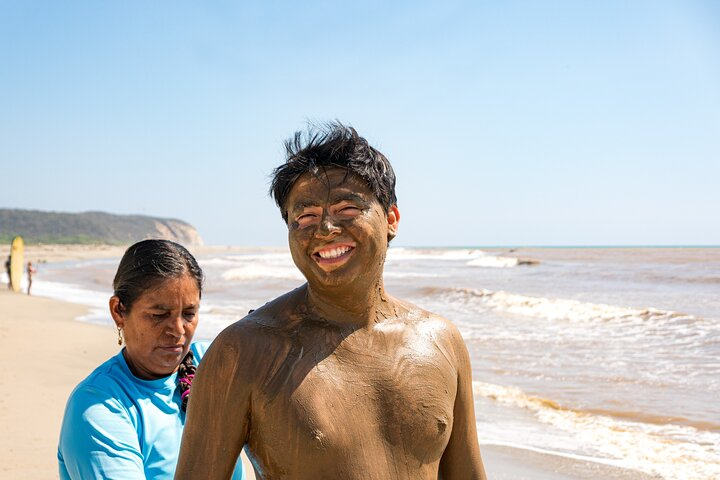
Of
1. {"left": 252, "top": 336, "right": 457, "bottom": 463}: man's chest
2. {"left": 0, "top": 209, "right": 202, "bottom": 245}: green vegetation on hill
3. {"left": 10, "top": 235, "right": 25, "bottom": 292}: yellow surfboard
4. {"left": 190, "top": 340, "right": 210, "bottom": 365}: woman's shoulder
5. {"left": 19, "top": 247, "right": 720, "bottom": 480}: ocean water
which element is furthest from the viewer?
{"left": 0, "top": 209, "right": 202, "bottom": 245}: green vegetation on hill

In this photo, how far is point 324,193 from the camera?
5.49 feet

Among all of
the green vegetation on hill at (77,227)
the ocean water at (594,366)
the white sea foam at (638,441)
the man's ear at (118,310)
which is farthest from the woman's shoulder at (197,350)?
the green vegetation on hill at (77,227)

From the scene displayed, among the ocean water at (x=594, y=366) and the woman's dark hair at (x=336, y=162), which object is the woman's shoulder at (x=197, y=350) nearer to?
the woman's dark hair at (x=336, y=162)

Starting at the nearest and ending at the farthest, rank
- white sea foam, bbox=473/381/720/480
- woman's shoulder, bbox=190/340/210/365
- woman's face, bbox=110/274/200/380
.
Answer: woman's face, bbox=110/274/200/380 < woman's shoulder, bbox=190/340/210/365 < white sea foam, bbox=473/381/720/480

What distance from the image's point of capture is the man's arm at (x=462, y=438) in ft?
5.98

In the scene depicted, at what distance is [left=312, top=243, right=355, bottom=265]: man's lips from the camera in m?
1.65

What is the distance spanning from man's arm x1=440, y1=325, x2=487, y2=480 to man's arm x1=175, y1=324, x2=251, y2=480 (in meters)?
0.59

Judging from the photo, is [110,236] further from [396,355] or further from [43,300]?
[396,355]

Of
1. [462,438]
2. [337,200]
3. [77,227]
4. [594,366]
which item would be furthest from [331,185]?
[77,227]

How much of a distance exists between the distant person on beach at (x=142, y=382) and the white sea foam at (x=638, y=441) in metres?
4.33

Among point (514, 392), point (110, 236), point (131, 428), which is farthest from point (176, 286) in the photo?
point (110, 236)

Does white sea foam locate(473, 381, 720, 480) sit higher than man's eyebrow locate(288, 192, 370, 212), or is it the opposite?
man's eyebrow locate(288, 192, 370, 212)

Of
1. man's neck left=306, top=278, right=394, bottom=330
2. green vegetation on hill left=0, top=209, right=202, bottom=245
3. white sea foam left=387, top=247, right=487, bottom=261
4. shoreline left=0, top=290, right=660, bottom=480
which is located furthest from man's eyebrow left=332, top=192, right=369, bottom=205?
green vegetation on hill left=0, top=209, right=202, bottom=245

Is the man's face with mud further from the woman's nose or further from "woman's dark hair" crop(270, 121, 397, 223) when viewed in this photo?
the woman's nose
